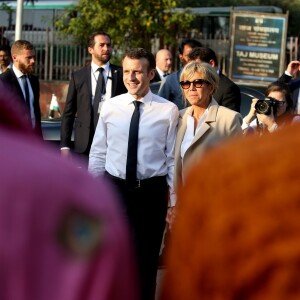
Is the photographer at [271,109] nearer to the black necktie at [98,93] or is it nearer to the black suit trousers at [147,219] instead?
the black suit trousers at [147,219]

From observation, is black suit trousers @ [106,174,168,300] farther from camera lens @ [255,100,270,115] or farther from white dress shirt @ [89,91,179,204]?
camera lens @ [255,100,270,115]

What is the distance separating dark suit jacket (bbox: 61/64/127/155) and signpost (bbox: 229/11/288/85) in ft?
39.2

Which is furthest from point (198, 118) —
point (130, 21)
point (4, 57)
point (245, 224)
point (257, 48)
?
point (130, 21)

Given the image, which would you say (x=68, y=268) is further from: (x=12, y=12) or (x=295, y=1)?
(x=295, y=1)

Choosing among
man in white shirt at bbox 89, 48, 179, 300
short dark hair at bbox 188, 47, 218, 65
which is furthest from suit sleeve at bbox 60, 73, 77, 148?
man in white shirt at bbox 89, 48, 179, 300

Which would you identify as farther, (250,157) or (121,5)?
(121,5)

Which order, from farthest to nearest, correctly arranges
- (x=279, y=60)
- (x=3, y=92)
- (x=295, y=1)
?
1. (x=295, y=1)
2. (x=279, y=60)
3. (x=3, y=92)

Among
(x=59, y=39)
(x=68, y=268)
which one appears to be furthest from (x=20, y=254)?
(x=59, y=39)

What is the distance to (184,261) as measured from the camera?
1.18 metres

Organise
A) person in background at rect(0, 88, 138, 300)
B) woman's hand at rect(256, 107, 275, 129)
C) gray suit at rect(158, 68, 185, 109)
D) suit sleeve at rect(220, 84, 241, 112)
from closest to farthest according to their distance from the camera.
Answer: person in background at rect(0, 88, 138, 300), woman's hand at rect(256, 107, 275, 129), gray suit at rect(158, 68, 185, 109), suit sleeve at rect(220, 84, 241, 112)

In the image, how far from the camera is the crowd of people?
1.08m

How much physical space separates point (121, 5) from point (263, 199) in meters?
20.5

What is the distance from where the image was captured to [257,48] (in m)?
20.9

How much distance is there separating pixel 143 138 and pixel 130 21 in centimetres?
1513
